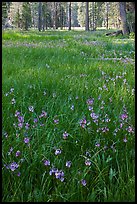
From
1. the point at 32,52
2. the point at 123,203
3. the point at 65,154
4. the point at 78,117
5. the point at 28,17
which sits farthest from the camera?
the point at 28,17

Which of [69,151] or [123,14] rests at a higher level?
[123,14]

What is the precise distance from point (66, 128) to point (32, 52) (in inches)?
266

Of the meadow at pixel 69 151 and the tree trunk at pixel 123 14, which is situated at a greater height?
the tree trunk at pixel 123 14

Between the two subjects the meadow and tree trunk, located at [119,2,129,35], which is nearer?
the meadow

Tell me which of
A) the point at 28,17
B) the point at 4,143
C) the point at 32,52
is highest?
the point at 28,17

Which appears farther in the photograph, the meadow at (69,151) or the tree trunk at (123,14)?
the tree trunk at (123,14)

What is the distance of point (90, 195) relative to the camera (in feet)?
5.82

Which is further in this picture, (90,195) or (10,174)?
(10,174)

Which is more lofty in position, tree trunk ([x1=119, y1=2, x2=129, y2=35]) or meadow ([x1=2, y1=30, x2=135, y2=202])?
tree trunk ([x1=119, y1=2, x2=129, y2=35])

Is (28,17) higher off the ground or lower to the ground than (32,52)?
higher

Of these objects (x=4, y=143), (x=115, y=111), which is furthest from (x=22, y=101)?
(x=4, y=143)

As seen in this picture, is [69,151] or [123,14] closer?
[69,151]

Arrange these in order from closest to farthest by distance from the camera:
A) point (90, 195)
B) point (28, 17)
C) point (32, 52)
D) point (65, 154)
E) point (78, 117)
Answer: point (90, 195) < point (65, 154) < point (78, 117) < point (32, 52) < point (28, 17)

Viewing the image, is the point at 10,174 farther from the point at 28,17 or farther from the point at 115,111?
the point at 28,17
